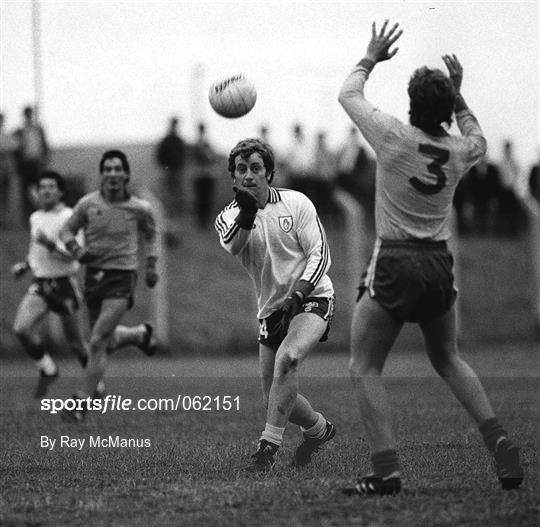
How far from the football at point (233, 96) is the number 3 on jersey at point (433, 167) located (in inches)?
106

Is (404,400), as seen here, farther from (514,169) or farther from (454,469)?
(514,169)

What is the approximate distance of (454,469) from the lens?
7.21 metres

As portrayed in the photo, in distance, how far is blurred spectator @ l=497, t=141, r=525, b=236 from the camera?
78.4ft

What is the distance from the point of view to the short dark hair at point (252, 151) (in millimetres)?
7738

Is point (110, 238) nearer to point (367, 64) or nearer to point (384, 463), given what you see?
point (367, 64)

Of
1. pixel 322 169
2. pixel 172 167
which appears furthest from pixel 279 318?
pixel 322 169

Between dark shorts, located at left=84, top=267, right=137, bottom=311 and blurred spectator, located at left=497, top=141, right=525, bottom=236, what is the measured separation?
1355cm

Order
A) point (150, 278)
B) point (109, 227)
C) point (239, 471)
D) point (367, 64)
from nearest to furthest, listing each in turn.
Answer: point (367, 64)
point (239, 471)
point (109, 227)
point (150, 278)

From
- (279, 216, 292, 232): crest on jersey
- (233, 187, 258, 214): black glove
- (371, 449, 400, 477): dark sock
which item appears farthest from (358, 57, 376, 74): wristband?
(371, 449, 400, 477): dark sock

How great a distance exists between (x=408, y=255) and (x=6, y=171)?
59.8 feet

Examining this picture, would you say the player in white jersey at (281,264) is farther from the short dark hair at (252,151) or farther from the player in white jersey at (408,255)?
the player in white jersey at (408,255)

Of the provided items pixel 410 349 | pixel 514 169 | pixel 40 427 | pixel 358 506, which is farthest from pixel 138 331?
pixel 514 169

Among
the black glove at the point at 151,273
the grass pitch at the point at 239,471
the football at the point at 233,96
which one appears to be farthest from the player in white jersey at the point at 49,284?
the football at the point at 233,96

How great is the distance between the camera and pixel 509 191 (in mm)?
24344
